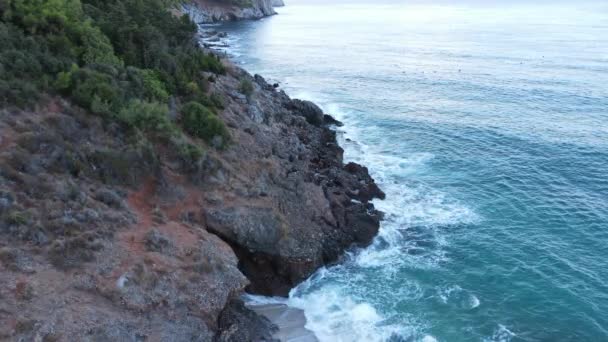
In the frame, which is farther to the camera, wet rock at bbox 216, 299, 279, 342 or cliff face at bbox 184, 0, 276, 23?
cliff face at bbox 184, 0, 276, 23

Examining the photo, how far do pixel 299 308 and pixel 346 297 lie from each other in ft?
11.4

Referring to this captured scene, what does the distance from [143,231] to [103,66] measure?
15.8 meters

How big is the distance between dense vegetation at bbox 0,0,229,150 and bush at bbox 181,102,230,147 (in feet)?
0.26

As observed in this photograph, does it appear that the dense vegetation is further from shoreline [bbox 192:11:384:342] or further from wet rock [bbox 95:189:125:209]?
shoreline [bbox 192:11:384:342]

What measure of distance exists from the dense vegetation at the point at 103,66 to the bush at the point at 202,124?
79 millimetres

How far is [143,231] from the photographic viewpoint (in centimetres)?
2884

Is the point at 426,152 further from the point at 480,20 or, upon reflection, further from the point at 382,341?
the point at 480,20

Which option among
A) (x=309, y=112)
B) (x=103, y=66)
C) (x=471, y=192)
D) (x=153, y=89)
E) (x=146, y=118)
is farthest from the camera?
(x=309, y=112)

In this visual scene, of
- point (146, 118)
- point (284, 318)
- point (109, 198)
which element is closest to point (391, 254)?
point (284, 318)

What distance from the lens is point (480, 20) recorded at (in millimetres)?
191000

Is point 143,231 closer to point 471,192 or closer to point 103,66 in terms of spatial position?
point 103,66

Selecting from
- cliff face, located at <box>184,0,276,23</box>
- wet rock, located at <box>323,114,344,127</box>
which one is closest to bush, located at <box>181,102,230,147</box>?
wet rock, located at <box>323,114,344,127</box>

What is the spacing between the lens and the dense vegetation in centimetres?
3309

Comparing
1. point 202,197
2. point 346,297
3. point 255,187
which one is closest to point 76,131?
point 202,197
